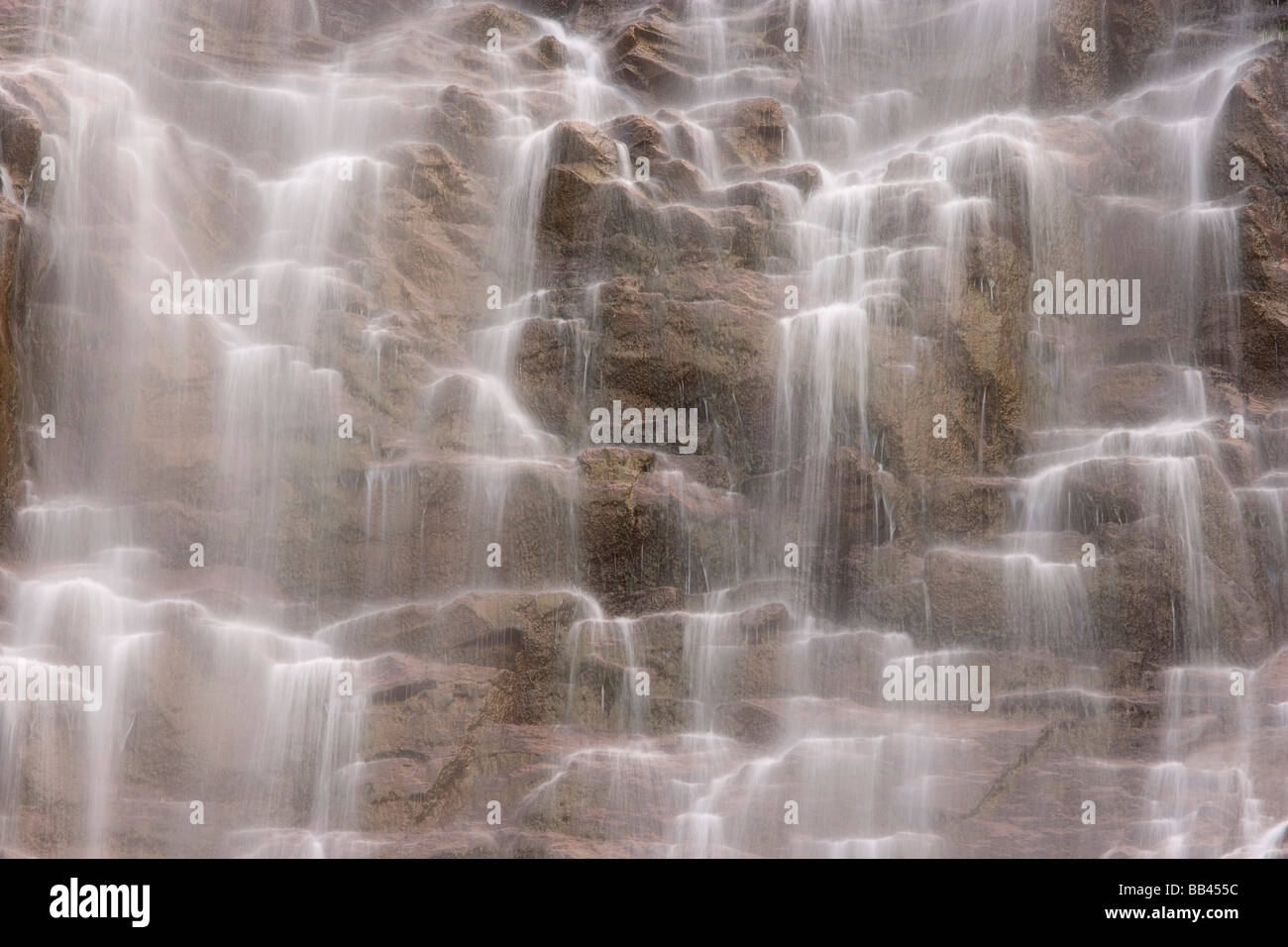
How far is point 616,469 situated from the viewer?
11.8 m

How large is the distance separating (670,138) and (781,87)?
7.50 feet

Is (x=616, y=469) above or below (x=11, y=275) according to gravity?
below

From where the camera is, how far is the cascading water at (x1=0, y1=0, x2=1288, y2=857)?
415 inches

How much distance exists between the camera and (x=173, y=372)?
475 inches

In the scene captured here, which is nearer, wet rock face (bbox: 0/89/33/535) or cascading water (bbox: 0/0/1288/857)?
cascading water (bbox: 0/0/1288/857)

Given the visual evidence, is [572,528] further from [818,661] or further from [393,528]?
[818,661]

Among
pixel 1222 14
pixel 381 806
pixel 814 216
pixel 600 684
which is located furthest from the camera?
pixel 1222 14

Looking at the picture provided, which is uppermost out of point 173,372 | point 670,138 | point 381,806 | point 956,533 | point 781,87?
point 781,87

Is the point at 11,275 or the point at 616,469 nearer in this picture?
the point at 616,469

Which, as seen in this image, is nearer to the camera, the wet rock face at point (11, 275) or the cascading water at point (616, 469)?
the cascading water at point (616, 469)

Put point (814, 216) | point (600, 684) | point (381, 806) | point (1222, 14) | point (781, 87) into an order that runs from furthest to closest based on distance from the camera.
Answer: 1. point (781, 87)
2. point (1222, 14)
3. point (814, 216)
4. point (600, 684)
5. point (381, 806)

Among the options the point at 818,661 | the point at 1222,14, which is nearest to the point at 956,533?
the point at 818,661

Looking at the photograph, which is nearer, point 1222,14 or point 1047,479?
point 1047,479

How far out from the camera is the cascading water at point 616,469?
34.6 feet
